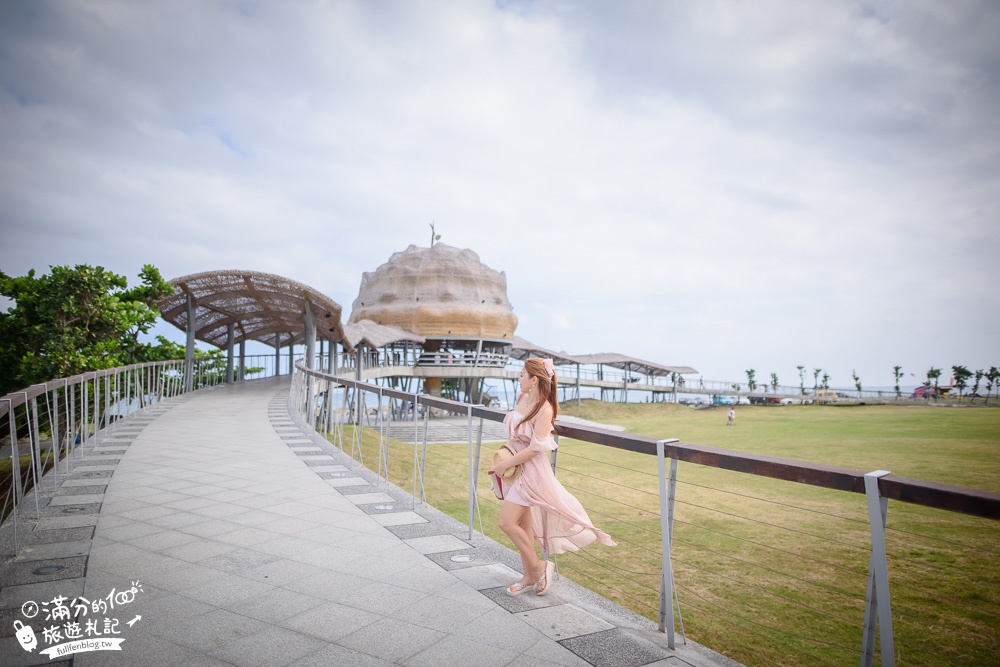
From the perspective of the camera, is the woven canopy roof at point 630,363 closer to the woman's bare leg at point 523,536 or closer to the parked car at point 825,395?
the parked car at point 825,395

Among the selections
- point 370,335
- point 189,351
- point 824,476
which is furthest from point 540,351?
point 824,476

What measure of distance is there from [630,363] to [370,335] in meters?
30.1

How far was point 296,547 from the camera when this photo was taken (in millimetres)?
4148

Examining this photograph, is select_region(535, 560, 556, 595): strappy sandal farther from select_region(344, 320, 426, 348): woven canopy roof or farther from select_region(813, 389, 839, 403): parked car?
select_region(813, 389, 839, 403): parked car

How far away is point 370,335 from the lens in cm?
2919

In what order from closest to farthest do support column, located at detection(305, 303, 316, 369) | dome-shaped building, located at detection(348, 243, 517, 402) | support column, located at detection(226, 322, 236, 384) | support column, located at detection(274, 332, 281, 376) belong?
support column, located at detection(305, 303, 316, 369) → support column, located at detection(226, 322, 236, 384) → support column, located at detection(274, 332, 281, 376) → dome-shaped building, located at detection(348, 243, 517, 402)

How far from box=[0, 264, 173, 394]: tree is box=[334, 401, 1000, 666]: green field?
6.77 metres

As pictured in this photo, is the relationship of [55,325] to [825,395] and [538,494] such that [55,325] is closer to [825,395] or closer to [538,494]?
[538,494]

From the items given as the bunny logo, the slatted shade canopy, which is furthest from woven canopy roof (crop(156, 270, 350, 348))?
the slatted shade canopy

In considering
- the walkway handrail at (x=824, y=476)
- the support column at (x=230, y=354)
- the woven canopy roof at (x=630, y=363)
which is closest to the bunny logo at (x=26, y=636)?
the walkway handrail at (x=824, y=476)

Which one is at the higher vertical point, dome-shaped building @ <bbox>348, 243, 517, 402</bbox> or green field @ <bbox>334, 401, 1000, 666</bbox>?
dome-shaped building @ <bbox>348, 243, 517, 402</bbox>

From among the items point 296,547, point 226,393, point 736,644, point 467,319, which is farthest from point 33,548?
point 467,319

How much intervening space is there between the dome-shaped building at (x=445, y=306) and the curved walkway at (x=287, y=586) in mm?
34429

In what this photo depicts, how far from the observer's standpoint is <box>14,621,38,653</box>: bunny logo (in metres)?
2.67
